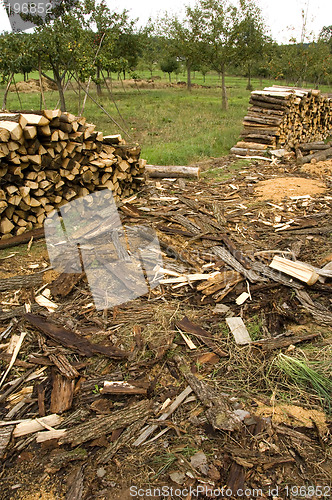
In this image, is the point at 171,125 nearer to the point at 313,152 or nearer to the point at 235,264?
the point at 313,152

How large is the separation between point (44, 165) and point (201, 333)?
13.7 ft

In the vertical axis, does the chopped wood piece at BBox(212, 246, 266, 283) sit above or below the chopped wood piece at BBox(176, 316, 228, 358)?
above

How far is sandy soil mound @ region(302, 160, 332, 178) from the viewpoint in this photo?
10.0 m

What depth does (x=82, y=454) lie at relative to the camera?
2.67m

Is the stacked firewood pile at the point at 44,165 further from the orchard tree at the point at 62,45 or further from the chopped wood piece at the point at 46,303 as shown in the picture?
the orchard tree at the point at 62,45

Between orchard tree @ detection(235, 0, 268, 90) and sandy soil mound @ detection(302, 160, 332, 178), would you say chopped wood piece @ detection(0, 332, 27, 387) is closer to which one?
sandy soil mound @ detection(302, 160, 332, 178)

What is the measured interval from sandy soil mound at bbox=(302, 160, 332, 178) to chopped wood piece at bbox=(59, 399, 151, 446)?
893cm

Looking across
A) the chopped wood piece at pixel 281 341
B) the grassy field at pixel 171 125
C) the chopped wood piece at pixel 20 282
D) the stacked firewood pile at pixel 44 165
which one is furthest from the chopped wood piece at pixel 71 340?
the grassy field at pixel 171 125

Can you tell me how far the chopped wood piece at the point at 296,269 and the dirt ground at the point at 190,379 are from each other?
0.15 meters

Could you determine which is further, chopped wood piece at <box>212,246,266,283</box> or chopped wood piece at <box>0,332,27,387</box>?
chopped wood piece at <box>212,246,266,283</box>

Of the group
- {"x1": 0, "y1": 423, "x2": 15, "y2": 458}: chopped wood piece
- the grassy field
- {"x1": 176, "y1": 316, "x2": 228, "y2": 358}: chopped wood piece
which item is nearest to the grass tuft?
{"x1": 176, "y1": 316, "x2": 228, "y2": 358}: chopped wood piece

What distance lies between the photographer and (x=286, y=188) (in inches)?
332

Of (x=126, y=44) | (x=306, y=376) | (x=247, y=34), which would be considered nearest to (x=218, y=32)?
(x=247, y=34)

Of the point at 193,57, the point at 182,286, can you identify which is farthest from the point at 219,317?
the point at 193,57
